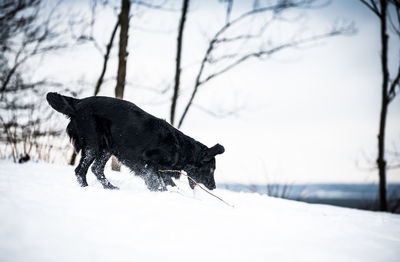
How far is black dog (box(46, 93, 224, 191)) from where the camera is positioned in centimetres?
337

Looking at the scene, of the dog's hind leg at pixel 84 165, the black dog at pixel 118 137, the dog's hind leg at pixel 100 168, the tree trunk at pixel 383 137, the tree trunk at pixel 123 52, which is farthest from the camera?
the tree trunk at pixel 383 137

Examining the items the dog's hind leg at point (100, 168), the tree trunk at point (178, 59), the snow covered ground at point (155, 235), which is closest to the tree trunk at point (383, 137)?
the snow covered ground at point (155, 235)

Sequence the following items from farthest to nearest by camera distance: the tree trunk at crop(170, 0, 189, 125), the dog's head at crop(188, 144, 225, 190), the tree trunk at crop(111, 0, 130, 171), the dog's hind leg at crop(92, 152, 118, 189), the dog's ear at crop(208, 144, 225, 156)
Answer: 1. the tree trunk at crop(170, 0, 189, 125)
2. the tree trunk at crop(111, 0, 130, 171)
3. the dog's head at crop(188, 144, 225, 190)
4. the dog's ear at crop(208, 144, 225, 156)
5. the dog's hind leg at crop(92, 152, 118, 189)

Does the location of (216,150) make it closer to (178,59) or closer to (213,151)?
(213,151)

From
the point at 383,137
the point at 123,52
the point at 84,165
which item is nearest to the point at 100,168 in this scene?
the point at 84,165

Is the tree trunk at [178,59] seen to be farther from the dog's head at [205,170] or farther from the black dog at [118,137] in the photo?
the black dog at [118,137]

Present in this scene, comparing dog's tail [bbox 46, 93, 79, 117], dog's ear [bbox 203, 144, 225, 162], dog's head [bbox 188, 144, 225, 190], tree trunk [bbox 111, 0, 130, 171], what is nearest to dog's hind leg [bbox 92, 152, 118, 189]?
dog's tail [bbox 46, 93, 79, 117]

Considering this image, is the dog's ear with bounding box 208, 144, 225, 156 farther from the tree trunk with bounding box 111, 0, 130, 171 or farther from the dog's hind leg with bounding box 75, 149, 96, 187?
the tree trunk with bounding box 111, 0, 130, 171

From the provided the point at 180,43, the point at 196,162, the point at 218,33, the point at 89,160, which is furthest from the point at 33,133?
the point at 218,33

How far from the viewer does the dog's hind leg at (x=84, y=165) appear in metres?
3.27

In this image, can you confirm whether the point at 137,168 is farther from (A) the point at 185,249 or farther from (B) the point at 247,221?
(A) the point at 185,249

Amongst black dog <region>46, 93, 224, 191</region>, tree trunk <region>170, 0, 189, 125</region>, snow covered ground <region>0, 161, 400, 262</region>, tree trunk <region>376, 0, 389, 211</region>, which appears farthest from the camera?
tree trunk <region>170, 0, 189, 125</region>

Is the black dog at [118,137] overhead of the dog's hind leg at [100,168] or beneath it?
overhead

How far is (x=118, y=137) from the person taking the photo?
→ 347cm
